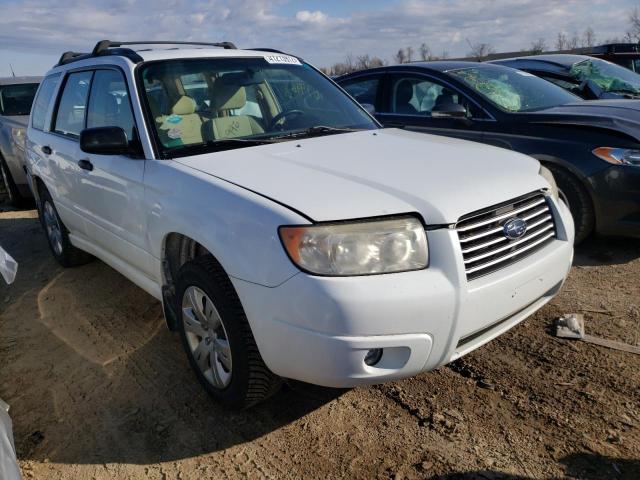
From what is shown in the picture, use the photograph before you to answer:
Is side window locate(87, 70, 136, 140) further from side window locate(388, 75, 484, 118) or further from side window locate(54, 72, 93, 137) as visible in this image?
side window locate(388, 75, 484, 118)

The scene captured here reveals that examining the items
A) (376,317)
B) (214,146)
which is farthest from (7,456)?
(214,146)

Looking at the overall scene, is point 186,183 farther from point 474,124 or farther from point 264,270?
point 474,124

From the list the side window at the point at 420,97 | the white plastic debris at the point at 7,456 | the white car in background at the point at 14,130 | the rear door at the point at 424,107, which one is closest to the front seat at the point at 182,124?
the white plastic debris at the point at 7,456

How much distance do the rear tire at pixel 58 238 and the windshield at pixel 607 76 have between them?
20.1ft

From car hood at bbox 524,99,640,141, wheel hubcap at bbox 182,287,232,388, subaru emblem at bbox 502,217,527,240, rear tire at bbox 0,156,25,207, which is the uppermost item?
car hood at bbox 524,99,640,141

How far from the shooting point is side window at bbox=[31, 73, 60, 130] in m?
4.78

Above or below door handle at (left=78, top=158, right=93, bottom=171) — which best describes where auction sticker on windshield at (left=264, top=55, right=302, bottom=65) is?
above

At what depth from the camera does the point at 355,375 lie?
2.17 m

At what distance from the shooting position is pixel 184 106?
325 centimetres

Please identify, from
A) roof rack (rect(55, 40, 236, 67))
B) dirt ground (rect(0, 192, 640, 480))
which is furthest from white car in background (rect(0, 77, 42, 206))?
dirt ground (rect(0, 192, 640, 480))

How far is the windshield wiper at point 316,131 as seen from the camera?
328 cm

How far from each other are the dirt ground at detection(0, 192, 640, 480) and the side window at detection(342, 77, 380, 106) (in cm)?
317

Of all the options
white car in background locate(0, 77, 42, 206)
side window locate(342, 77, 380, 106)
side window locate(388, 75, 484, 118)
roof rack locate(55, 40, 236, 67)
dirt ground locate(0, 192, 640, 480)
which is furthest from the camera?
white car in background locate(0, 77, 42, 206)

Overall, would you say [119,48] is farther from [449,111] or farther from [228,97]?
[449,111]
